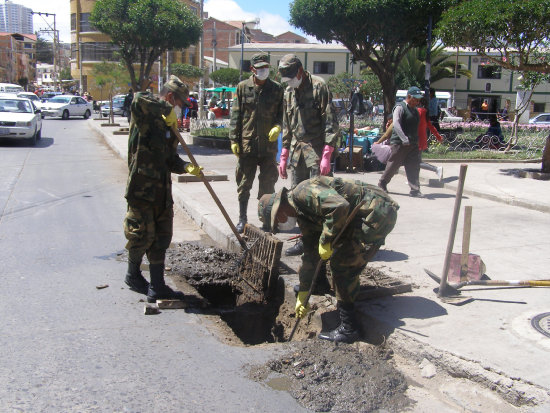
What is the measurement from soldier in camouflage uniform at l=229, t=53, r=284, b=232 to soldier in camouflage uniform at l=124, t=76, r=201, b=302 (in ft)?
4.79

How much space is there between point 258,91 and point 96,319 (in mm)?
3067

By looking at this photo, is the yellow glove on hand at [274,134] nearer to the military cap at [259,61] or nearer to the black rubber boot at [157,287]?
the military cap at [259,61]

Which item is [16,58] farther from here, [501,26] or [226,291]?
[226,291]

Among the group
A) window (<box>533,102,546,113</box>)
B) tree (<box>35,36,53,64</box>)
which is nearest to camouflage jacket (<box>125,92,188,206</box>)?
window (<box>533,102,546,113</box>)

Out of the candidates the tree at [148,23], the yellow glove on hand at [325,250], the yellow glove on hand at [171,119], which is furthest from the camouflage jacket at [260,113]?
the tree at [148,23]

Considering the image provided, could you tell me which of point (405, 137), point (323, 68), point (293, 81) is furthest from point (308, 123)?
point (323, 68)

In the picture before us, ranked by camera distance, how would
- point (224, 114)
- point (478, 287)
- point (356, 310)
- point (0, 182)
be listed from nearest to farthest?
point (356, 310)
point (478, 287)
point (0, 182)
point (224, 114)

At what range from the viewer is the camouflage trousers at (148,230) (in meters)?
4.38

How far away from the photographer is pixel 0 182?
10078 millimetres

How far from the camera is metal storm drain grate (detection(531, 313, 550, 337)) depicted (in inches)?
142

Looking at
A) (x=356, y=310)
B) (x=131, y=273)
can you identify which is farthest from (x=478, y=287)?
(x=131, y=273)

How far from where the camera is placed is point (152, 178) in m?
4.36

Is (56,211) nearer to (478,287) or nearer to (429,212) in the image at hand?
(429,212)

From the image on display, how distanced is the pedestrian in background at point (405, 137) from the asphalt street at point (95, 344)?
11.0 ft
